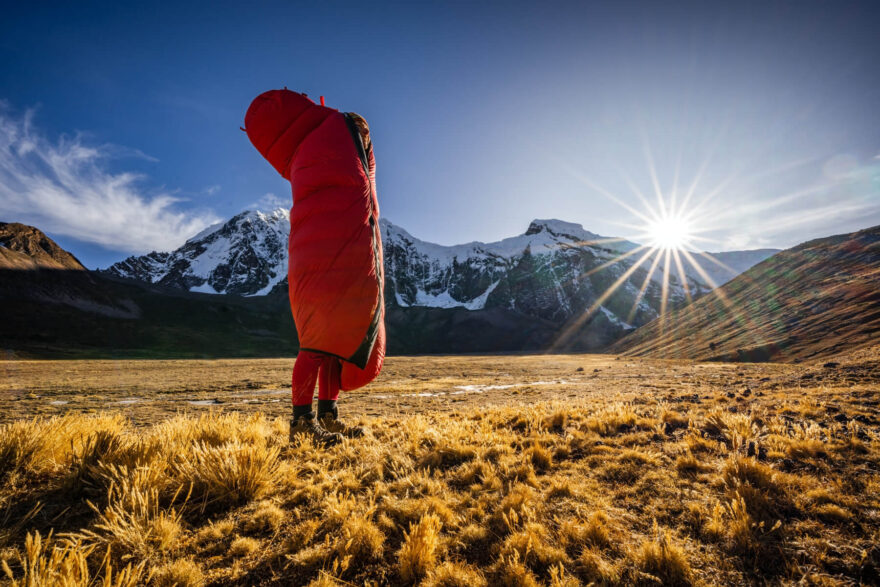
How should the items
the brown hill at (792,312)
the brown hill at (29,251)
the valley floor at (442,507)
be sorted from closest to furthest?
1. the valley floor at (442,507)
2. the brown hill at (792,312)
3. the brown hill at (29,251)

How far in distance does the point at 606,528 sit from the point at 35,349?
87.3 metres

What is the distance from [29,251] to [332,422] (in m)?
161

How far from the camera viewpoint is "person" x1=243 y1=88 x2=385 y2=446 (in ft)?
13.2

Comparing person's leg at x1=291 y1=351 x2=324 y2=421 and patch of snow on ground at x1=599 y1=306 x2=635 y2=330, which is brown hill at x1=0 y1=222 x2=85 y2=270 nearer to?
person's leg at x1=291 y1=351 x2=324 y2=421

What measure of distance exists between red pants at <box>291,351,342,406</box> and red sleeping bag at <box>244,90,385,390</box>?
17 cm

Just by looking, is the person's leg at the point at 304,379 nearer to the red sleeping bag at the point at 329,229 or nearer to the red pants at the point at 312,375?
the red pants at the point at 312,375

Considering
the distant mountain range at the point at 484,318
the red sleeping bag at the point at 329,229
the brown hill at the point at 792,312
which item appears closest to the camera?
the red sleeping bag at the point at 329,229

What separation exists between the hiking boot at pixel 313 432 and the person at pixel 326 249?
0.01 m

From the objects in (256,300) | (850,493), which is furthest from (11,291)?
(850,493)

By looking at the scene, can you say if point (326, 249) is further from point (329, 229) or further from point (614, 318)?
point (614, 318)

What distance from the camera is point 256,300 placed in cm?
13562

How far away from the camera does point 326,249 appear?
409cm

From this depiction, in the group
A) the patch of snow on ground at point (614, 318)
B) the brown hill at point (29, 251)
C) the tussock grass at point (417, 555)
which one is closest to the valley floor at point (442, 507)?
the tussock grass at point (417, 555)

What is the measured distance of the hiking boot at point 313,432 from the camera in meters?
4.12
